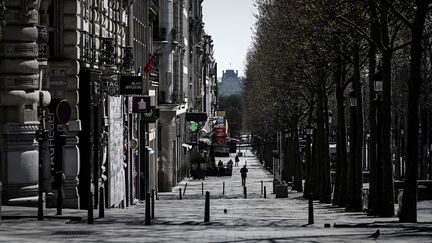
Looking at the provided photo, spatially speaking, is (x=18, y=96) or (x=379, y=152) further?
(x=379, y=152)

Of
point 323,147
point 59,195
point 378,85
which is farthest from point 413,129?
point 323,147

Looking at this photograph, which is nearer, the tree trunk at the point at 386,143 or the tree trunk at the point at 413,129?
the tree trunk at the point at 413,129

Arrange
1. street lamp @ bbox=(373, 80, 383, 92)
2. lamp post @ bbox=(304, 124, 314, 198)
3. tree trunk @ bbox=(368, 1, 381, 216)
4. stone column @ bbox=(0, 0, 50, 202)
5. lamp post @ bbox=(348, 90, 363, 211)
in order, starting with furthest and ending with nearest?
1. lamp post @ bbox=(304, 124, 314, 198)
2. lamp post @ bbox=(348, 90, 363, 211)
3. tree trunk @ bbox=(368, 1, 381, 216)
4. street lamp @ bbox=(373, 80, 383, 92)
5. stone column @ bbox=(0, 0, 50, 202)

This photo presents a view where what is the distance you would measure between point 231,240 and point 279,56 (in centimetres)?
4655

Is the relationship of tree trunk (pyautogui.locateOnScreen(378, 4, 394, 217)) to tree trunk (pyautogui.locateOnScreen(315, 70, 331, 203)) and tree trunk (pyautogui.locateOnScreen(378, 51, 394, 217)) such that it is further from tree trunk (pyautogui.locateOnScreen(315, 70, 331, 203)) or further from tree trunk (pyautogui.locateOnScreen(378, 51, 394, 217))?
tree trunk (pyautogui.locateOnScreen(315, 70, 331, 203))

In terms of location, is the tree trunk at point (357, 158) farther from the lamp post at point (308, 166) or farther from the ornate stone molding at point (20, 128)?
the lamp post at point (308, 166)

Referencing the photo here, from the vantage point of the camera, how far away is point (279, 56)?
6875 cm

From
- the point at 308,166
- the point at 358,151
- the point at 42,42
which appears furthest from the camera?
the point at 308,166

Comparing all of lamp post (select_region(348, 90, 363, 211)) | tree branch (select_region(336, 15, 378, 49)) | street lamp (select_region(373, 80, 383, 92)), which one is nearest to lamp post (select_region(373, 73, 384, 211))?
street lamp (select_region(373, 80, 383, 92))

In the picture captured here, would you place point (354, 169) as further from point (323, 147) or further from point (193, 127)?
point (193, 127)

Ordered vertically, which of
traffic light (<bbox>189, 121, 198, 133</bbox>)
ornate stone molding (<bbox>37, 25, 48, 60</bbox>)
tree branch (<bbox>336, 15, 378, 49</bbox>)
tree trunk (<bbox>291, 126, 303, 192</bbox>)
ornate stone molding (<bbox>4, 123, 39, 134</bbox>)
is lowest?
tree trunk (<bbox>291, 126, 303, 192</bbox>)

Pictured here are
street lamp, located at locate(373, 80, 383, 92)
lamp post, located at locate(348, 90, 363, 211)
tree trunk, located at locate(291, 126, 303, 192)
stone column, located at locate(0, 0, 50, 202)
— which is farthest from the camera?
tree trunk, located at locate(291, 126, 303, 192)

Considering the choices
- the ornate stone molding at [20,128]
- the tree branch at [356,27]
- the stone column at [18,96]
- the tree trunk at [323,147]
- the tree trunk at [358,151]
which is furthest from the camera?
the tree trunk at [323,147]

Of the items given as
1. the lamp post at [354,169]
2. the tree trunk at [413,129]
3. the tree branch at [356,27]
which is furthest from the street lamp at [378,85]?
the lamp post at [354,169]
